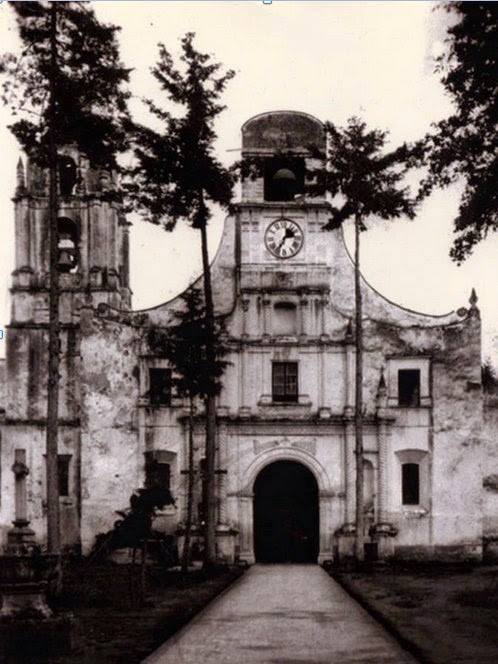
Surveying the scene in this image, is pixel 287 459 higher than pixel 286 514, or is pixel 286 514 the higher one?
pixel 287 459

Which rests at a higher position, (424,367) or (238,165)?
(238,165)

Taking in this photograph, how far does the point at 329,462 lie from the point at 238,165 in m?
9.87

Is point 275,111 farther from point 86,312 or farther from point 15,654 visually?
point 15,654

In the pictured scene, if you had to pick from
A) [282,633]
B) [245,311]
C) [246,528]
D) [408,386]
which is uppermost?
[245,311]

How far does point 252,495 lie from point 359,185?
1005cm

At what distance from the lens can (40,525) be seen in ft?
118

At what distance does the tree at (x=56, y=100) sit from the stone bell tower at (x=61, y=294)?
1410 centimetres

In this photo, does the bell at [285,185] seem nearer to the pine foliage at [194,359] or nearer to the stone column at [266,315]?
the stone column at [266,315]

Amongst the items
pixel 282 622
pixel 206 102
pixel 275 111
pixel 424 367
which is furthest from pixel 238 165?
pixel 282 622

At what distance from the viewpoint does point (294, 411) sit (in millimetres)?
35594

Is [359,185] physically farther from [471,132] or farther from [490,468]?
[471,132]

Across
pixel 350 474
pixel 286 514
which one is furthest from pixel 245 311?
pixel 286 514

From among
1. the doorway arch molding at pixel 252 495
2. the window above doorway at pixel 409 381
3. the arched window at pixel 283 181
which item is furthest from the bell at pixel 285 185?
the doorway arch molding at pixel 252 495

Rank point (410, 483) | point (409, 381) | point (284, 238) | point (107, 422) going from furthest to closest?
1. point (284, 238)
2. point (409, 381)
3. point (107, 422)
4. point (410, 483)
